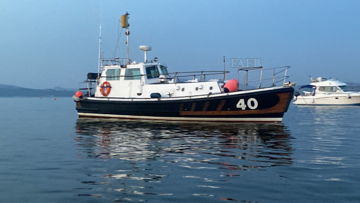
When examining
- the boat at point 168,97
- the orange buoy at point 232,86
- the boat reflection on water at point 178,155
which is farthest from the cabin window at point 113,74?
the orange buoy at point 232,86

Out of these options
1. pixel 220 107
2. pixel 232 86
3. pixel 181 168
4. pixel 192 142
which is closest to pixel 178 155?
pixel 181 168

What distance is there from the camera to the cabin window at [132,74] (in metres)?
23.5

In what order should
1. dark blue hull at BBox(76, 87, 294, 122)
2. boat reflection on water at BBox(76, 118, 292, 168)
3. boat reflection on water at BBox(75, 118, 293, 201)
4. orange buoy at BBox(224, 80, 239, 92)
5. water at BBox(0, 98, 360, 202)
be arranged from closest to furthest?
water at BBox(0, 98, 360, 202) → boat reflection on water at BBox(75, 118, 293, 201) → boat reflection on water at BBox(76, 118, 292, 168) → dark blue hull at BBox(76, 87, 294, 122) → orange buoy at BBox(224, 80, 239, 92)

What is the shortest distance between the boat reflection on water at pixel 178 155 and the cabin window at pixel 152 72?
5.25 m

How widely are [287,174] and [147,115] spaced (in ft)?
49.0

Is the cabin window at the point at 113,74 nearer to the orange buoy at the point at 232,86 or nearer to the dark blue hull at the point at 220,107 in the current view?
the dark blue hull at the point at 220,107

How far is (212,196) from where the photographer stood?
6.78m

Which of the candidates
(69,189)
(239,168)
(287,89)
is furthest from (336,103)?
(69,189)

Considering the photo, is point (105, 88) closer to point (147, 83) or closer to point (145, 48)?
point (147, 83)

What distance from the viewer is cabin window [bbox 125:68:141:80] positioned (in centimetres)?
2346

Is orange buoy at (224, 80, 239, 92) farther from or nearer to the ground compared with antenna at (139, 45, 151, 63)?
nearer to the ground

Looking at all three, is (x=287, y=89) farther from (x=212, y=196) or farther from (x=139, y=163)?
(x=212, y=196)

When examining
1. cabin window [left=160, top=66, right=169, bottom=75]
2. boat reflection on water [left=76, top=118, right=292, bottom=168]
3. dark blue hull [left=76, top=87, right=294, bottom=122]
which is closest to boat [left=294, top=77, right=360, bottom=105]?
cabin window [left=160, top=66, right=169, bottom=75]

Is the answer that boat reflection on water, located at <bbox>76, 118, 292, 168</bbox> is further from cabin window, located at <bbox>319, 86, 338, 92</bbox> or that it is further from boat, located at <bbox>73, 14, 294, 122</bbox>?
cabin window, located at <bbox>319, 86, 338, 92</bbox>
